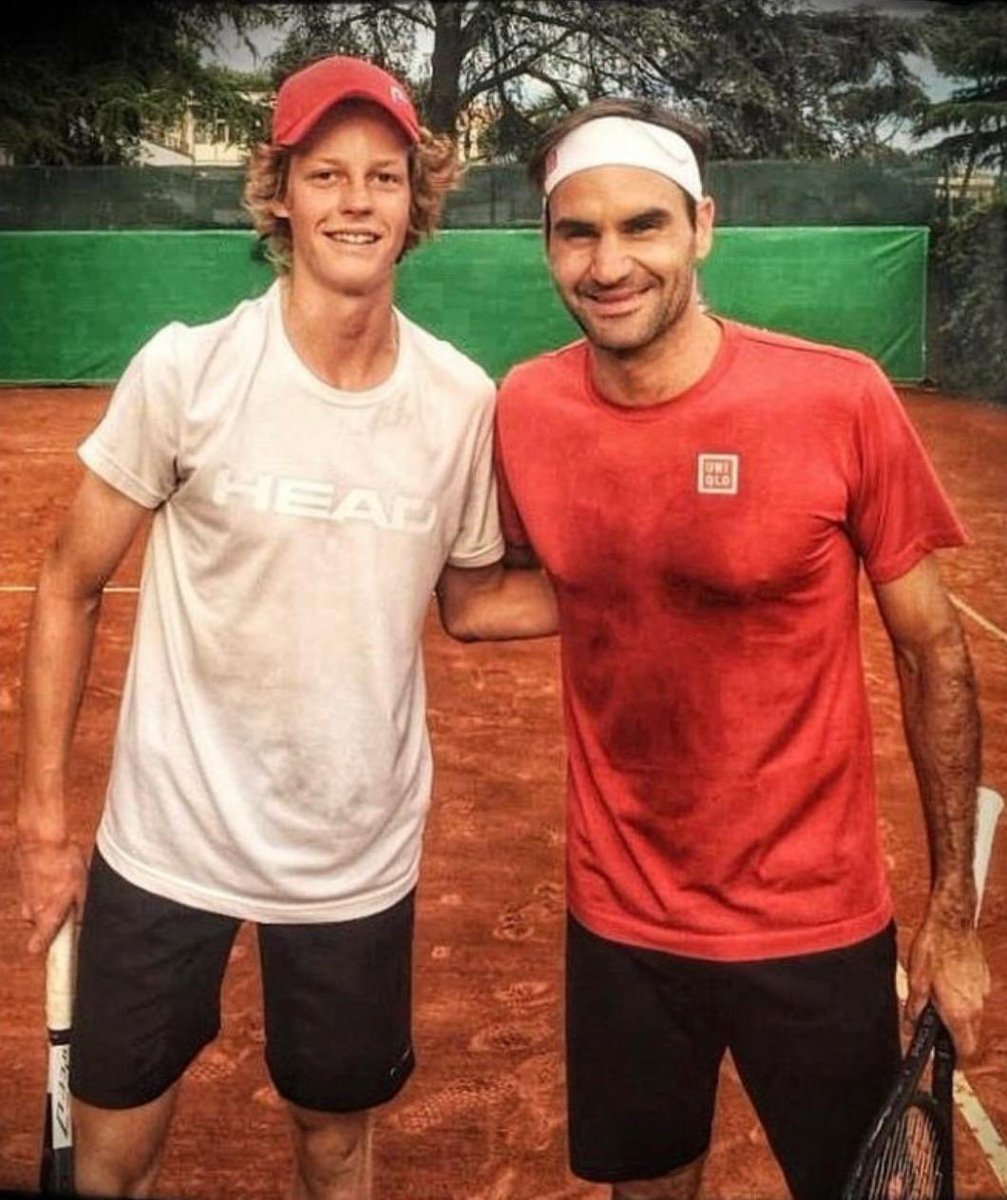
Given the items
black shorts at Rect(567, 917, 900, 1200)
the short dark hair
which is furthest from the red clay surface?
the short dark hair

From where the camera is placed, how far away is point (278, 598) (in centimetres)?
152

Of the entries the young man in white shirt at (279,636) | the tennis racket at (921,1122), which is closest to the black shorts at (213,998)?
the young man in white shirt at (279,636)

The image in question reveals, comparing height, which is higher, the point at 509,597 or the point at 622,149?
the point at 622,149

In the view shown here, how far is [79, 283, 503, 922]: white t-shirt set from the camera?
1491mm

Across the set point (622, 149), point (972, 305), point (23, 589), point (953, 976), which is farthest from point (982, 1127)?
point (23, 589)

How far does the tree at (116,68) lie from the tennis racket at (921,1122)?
4.21 ft

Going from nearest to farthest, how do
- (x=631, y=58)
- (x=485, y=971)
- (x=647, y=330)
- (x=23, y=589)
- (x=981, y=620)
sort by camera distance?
1. (x=647, y=330)
2. (x=631, y=58)
3. (x=485, y=971)
4. (x=981, y=620)
5. (x=23, y=589)

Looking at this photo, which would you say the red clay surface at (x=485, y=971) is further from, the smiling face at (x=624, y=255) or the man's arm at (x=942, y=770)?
the smiling face at (x=624, y=255)

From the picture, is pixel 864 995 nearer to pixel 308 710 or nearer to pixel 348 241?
pixel 308 710

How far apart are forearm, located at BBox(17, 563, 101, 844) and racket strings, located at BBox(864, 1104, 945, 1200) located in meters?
0.83

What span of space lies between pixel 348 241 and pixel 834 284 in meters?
3.08

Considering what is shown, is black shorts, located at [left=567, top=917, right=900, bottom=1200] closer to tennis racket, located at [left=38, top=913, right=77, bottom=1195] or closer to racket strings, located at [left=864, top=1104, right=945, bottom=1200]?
racket strings, located at [left=864, top=1104, right=945, bottom=1200]

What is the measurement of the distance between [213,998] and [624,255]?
2.72 ft

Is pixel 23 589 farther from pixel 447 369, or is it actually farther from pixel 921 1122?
pixel 921 1122
